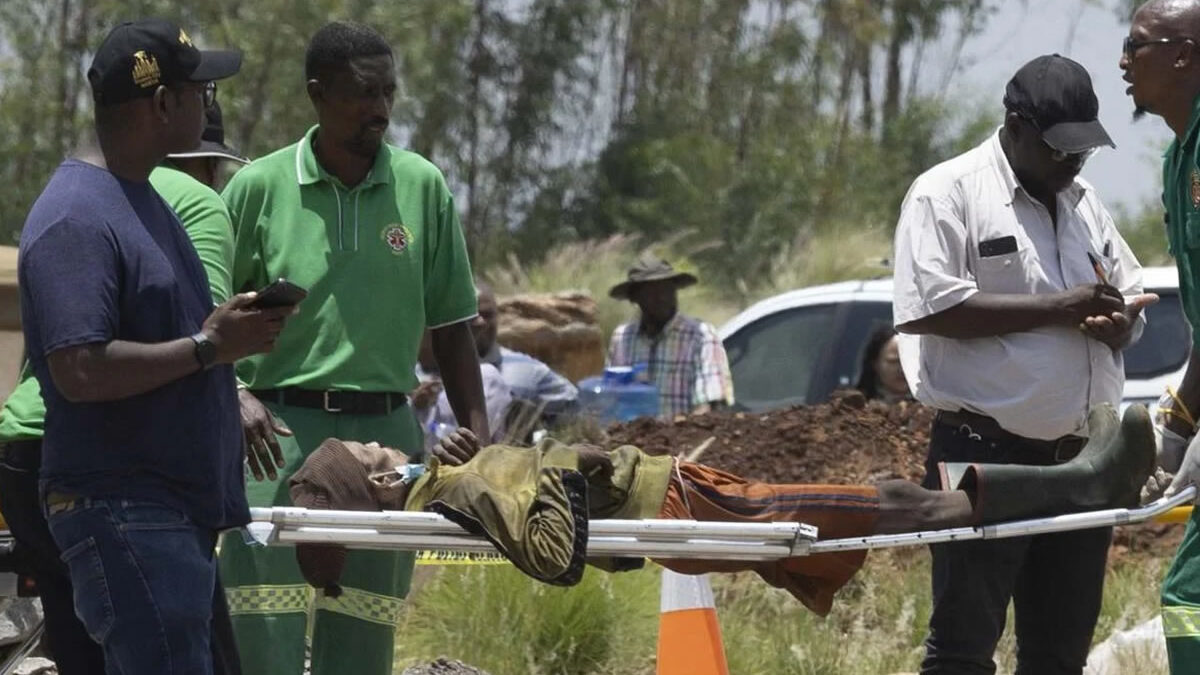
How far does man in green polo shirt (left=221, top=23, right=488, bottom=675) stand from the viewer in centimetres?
564

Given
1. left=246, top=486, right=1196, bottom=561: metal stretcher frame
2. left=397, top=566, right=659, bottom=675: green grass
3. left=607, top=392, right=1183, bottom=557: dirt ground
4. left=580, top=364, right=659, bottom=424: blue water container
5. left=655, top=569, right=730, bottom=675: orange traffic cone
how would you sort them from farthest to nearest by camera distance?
left=580, top=364, right=659, bottom=424: blue water container
left=607, top=392, right=1183, bottom=557: dirt ground
left=397, top=566, right=659, bottom=675: green grass
left=655, top=569, right=730, bottom=675: orange traffic cone
left=246, top=486, right=1196, bottom=561: metal stretcher frame

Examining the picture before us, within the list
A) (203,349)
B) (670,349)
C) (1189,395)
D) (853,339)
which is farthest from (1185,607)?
(670,349)

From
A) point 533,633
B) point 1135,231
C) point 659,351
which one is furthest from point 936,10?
point 533,633

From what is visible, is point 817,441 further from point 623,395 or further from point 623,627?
point 623,395

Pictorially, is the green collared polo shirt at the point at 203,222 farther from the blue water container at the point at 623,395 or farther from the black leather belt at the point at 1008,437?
the blue water container at the point at 623,395

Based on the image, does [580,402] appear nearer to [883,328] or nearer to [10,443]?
[883,328]

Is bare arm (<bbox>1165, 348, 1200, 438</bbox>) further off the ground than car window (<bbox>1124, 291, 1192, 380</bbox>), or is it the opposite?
bare arm (<bbox>1165, 348, 1200, 438</bbox>)

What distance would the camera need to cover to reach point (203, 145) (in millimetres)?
5707

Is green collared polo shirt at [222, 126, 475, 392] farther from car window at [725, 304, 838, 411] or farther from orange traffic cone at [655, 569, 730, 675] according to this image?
car window at [725, 304, 838, 411]

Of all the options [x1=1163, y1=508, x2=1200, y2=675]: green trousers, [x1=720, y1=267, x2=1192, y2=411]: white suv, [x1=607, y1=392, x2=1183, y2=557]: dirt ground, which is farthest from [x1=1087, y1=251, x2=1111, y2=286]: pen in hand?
[x1=720, y1=267, x2=1192, y2=411]: white suv

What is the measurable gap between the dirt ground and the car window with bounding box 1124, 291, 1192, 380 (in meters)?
1.40

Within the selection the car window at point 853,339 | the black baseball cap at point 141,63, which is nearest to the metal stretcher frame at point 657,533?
the black baseball cap at point 141,63

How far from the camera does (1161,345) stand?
11.0 m

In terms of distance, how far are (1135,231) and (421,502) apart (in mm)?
23589
